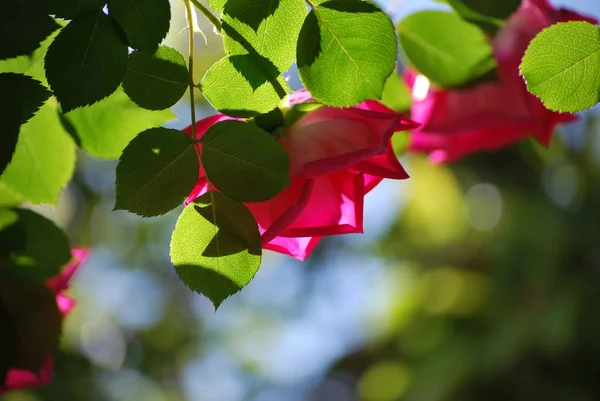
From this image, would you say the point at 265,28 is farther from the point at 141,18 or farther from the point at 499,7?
the point at 499,7

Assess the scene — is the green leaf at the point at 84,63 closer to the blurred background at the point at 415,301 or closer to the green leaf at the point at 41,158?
the green leaf at the point at 41,158

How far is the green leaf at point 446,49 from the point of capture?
449 mm

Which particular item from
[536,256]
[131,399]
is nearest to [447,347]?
[536,256]

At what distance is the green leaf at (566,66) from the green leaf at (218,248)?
0.41 ft

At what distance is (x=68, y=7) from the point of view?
25 cm

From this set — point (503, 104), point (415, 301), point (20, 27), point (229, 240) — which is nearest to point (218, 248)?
point (229, 240)

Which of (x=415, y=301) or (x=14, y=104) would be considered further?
(x=415, y=301)

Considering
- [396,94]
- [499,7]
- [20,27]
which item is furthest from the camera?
[396,94]

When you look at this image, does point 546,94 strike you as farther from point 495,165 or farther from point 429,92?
point 495,165

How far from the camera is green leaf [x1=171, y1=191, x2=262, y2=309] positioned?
0.27m

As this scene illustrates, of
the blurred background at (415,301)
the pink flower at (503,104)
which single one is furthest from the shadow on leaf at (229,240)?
the blurred background at (415,301)

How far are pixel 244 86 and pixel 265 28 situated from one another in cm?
2

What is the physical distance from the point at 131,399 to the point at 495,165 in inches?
98.1

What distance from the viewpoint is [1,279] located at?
1.19 ft
